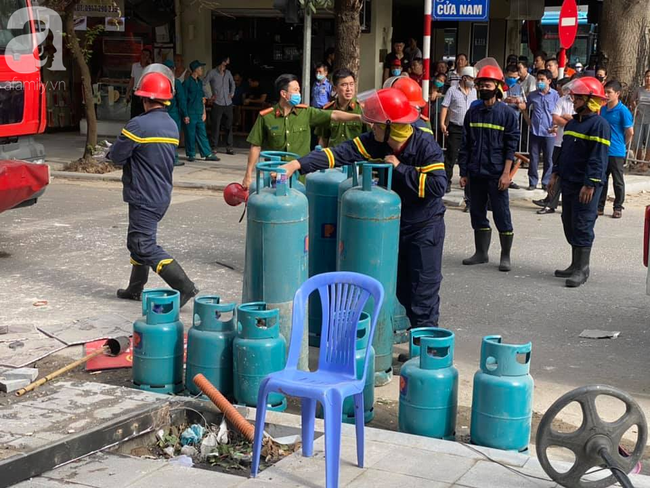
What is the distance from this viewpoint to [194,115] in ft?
56.8

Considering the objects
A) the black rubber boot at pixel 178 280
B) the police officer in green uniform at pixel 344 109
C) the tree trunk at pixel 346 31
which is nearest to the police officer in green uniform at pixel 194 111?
the tree trunk at pixel 346 31

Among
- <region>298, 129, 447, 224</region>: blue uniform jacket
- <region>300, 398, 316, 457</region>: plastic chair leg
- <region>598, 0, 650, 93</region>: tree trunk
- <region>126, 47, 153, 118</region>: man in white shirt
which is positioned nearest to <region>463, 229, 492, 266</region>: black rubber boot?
<region>298, 129, 447, 224</region>: blue uniform jacket

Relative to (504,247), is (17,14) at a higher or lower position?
higher

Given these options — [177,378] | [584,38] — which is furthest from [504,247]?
[584,38]

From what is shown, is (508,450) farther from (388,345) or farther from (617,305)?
(617,305)

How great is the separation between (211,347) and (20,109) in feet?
17.8

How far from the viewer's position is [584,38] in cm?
2842

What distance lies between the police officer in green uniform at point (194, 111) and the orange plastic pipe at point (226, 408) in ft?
39.7

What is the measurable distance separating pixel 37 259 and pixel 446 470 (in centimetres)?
624

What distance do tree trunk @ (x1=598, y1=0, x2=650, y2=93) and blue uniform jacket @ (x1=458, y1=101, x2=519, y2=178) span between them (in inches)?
299

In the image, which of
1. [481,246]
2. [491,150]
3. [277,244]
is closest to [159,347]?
[277,244]

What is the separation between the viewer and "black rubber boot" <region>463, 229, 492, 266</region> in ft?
32.5

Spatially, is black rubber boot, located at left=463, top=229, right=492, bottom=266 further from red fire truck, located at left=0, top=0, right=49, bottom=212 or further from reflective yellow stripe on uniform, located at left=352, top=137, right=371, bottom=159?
red fire truck, located at left=0, top=0, right=49, bottom=212

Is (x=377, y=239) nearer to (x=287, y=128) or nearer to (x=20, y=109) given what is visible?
(x=287, y=128)
